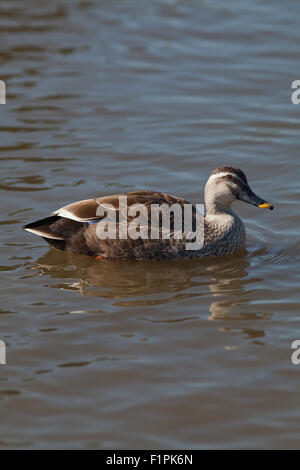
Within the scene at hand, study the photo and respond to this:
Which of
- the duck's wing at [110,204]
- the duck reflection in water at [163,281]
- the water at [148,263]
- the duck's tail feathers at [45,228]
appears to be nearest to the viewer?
the water at [148,263]

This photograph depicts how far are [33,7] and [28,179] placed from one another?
7821 mm

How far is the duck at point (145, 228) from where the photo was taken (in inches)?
349

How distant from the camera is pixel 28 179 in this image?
11.0m

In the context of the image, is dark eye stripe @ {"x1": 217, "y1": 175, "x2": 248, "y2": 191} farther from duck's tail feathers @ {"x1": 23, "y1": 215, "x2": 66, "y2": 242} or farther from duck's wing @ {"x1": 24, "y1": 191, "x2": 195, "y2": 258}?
duck's tail feathers @ {"x1": 23, "y1": 215, "x2": 66, "y2": 242}

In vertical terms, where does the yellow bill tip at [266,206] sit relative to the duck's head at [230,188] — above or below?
below

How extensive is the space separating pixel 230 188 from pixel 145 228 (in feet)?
3.39

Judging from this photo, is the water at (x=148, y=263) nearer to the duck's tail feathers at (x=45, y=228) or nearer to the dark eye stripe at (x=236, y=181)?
the duck's tail feathers at (x=45, y=228)

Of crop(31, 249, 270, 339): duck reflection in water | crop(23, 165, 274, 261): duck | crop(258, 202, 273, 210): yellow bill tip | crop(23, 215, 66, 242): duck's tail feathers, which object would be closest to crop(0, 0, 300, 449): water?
crop(31, 249, 270, 339): duck reflection in water

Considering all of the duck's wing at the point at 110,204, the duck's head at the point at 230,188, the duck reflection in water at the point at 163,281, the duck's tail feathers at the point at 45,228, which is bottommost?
the duck reflection in water at the point at 163,281

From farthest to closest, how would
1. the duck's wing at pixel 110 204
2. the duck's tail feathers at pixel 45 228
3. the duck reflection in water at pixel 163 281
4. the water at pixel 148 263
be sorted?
the duck's tail feathers at pixel 45 228
the duck's wing at pixel 110 204
the duck reflection in water at pixel 163 281
the water at pixel 148 263

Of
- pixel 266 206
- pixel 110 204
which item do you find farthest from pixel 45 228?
pixel 266 206

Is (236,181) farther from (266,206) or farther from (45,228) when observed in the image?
(45,228)

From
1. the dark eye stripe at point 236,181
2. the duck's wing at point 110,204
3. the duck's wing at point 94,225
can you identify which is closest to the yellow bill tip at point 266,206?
the dark eye stripe at point 236,181

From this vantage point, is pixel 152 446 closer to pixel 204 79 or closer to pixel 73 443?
pixel 73 443
